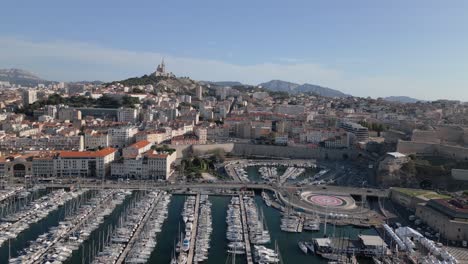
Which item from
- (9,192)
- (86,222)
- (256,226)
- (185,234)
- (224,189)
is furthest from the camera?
(224,189)

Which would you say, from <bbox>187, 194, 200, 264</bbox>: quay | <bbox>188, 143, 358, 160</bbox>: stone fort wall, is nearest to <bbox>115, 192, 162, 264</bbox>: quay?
<bbox>187, 194, 200, 264</bbox>: quay

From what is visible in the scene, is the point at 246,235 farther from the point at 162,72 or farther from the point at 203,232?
the point at 162,72

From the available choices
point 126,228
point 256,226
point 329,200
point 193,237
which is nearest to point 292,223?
point 256,226

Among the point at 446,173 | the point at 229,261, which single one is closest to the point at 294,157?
the point at 446,173

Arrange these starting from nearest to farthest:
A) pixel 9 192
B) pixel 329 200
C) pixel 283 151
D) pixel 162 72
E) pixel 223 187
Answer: pixel 9 192 → pixel 329 200 → pixel 223 187 → pixel 283 151 → pixel 162 72

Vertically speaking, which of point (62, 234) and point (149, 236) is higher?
point (149, 236)

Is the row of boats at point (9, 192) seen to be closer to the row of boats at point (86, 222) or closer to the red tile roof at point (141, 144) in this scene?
the row of boats at point (86, 222)

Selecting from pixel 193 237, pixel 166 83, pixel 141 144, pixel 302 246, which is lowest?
pixel 302 246

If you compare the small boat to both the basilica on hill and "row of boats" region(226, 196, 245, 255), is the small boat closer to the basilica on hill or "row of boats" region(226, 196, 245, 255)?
"row of boats" region(226, 196, 245, 255)
